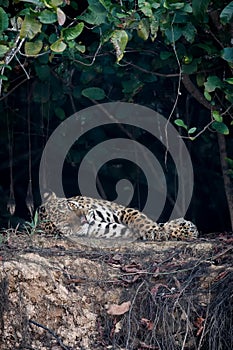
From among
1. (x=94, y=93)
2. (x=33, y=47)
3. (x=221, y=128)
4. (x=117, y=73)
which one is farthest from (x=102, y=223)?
(x=33, y=47)

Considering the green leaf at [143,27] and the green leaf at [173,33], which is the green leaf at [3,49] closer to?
the green leaf at [143,27]

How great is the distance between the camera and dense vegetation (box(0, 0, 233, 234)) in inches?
235

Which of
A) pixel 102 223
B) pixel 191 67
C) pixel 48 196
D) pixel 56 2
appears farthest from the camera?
pixel 48 196

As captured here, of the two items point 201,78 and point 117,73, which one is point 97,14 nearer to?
point 201,78

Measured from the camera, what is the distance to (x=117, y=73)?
768 cm

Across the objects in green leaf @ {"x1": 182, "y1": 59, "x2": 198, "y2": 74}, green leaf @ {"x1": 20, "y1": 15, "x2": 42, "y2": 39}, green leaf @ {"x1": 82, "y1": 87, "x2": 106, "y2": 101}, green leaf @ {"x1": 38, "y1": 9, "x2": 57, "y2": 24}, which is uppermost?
green leaf @ {"x1": 38, "y1": 9, "x2": 57, "y2": 24}

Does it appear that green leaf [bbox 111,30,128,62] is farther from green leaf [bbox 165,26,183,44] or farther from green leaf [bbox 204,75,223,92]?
green leaf [bbox 204,75,223,92]

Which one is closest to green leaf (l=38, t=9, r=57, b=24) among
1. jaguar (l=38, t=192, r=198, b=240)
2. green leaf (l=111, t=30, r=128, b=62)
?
green leaf (l=111, t=30, r=128, b=62)

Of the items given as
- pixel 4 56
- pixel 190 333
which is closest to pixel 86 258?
pixel 190 333

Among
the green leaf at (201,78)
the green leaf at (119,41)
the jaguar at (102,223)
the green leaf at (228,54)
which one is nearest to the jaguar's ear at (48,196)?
the jaguar at (102,223)

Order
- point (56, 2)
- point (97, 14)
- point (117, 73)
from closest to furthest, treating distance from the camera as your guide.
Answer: point (56, 2) → point (97, 14) → point (117, 73)

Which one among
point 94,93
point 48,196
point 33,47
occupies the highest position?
point 33,47

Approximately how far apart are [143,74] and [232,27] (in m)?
1.02

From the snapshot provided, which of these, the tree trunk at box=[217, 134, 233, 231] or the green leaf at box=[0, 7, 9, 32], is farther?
the tree trunk at box=[217, 134, 233, 231]
